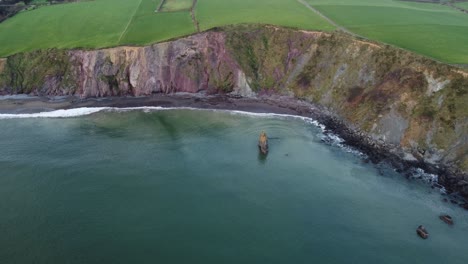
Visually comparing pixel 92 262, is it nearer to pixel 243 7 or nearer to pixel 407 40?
pixel 407 40

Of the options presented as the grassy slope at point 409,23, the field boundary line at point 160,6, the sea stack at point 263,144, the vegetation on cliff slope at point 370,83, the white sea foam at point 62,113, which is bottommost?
the sea stack at point 263,144

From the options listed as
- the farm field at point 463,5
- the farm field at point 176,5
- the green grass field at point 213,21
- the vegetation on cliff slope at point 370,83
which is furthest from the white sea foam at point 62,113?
the farm field at point 463,5

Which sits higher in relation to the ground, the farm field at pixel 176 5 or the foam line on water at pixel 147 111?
the farm field at pixel 176 5

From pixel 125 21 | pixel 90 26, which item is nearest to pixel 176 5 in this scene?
pixel 125 21

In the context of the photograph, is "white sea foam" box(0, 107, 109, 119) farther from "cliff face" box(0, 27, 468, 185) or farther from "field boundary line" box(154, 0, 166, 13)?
"field boundary line" box(154, 0, 166, 13)

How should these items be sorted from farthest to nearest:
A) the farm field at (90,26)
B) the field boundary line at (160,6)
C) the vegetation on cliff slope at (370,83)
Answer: the field boundary line at (160,6) → the farm field at (90,26) → the vegetation on cliff slope at (370,83)

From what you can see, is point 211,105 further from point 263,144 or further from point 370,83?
point 370,83

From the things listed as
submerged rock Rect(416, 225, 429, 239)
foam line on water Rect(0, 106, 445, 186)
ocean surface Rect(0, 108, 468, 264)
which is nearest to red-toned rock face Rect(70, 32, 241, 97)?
foam line on water Rect(0, 106, 445, 186)

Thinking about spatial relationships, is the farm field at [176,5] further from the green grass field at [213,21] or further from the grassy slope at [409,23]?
the grassy slope at [409,23]

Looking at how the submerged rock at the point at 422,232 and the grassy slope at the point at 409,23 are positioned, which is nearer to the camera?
the submerged rock at the point at 422,232
